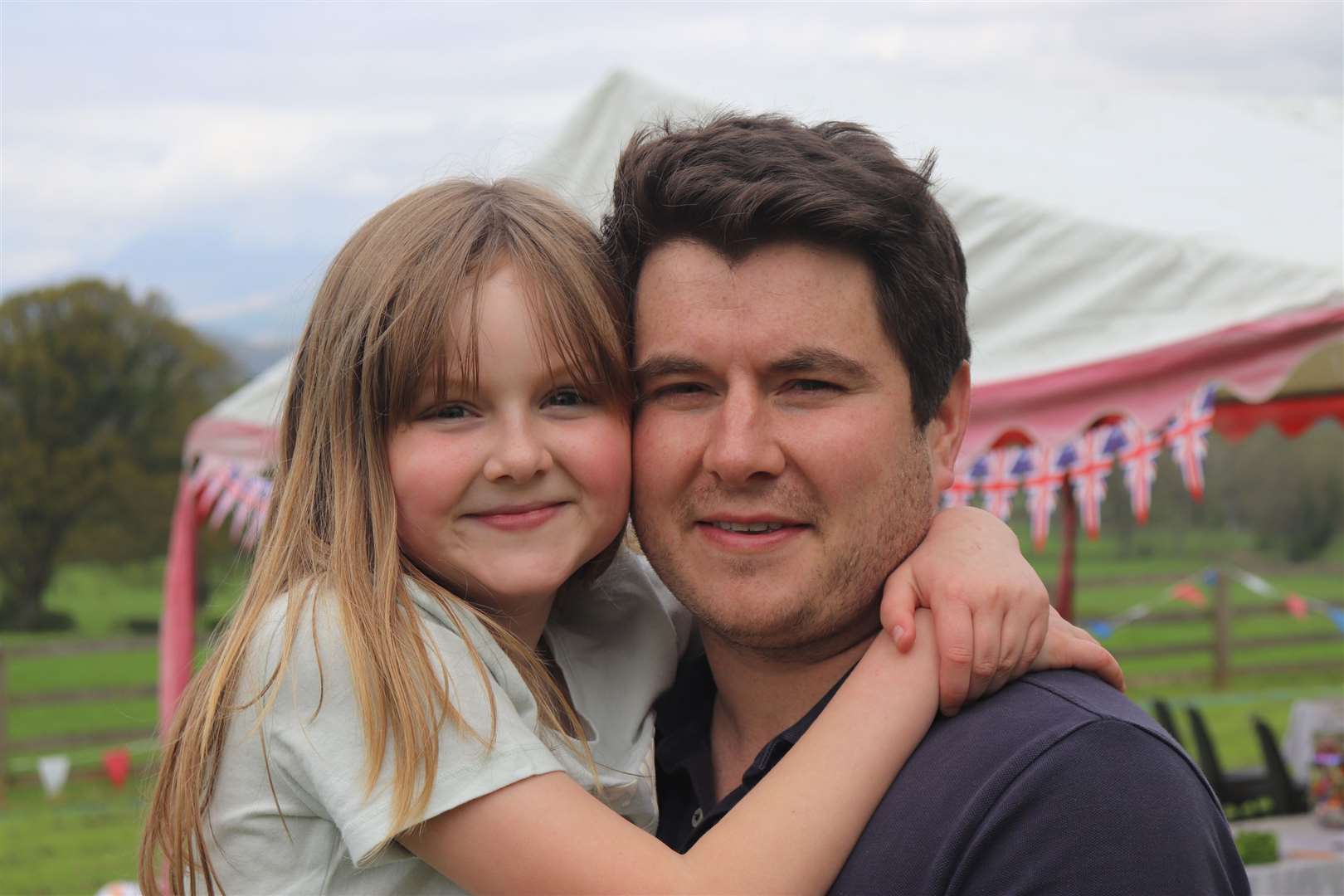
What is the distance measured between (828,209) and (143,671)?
12.4 meters

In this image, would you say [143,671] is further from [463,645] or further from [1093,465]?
[463,645]

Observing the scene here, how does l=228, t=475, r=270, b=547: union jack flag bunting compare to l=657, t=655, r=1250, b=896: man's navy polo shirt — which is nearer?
l=657, t=655, r=1250, b=896: man's navy polo shirt

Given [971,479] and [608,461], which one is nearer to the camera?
[608,461]

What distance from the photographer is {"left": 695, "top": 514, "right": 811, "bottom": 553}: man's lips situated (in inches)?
68.4

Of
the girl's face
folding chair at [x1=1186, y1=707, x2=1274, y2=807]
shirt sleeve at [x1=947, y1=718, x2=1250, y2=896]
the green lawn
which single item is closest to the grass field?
the green lawn

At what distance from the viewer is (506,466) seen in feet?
5.84

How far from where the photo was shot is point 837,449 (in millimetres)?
1718

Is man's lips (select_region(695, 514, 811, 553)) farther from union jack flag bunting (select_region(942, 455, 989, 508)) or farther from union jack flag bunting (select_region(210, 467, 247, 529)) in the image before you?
union jack flag bunting (select_region(210, 467, 247, 529))

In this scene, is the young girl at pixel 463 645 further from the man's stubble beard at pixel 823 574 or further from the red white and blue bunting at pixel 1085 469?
the red white and blue bunting at pixel 1085 469

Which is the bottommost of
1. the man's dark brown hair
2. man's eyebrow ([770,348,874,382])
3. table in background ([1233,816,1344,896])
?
table in background ([1233,816,1344,896])

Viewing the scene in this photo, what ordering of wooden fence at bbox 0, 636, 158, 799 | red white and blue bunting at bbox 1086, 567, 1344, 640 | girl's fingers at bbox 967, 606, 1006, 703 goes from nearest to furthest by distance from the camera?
girl's fingers at bbox 967, 606, 1006, 703 → wooden fence at bbox 0, 636, 158, 799 → red white and blue bunting at bbox 1086, 567, 1344, 640

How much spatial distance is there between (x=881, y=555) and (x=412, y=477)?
684 mm

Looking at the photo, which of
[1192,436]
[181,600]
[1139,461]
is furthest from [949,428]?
[181,600]

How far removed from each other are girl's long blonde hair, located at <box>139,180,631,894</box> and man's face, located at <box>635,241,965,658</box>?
16 cm
